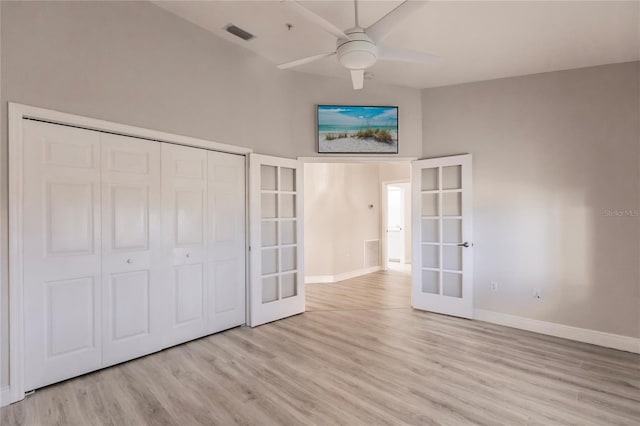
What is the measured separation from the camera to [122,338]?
2.94 metres

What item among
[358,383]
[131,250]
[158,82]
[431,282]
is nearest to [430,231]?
[431,282]

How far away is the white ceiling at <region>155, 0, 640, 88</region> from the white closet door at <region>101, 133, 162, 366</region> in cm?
157

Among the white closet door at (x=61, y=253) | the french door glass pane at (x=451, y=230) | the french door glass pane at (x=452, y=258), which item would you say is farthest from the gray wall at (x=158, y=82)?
the french door glass pane at (x=452, y=258)

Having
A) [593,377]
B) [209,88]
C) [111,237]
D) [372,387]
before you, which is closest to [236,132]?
[209,88]

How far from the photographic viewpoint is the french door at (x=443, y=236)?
426 cm

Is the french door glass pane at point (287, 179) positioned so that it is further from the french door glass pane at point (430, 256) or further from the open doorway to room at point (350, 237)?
the french door glass pane at point (430, 256)

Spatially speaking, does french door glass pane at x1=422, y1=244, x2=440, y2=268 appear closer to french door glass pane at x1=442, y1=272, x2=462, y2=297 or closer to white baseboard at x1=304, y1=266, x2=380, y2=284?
french door glass pane at x1=442, y1=272, x2=462, y2=297

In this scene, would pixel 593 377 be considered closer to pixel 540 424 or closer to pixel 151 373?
pixel 540 424

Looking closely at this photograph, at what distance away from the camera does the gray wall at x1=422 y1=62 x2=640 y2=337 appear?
3.39m

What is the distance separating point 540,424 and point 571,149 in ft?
9.81

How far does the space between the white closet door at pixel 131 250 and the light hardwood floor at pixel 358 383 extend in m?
0.25

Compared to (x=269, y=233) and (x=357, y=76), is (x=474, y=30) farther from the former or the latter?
(x=269, y=233)

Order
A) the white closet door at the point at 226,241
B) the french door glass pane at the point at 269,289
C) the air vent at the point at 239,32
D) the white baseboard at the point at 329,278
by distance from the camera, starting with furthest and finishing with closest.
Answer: the white baseboard at the point at 329,278, the french door glass pane at the point at 269,289, the white closet door at the point at 226,241, the air vent at the point at 239,32

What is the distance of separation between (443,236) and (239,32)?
3585mm
